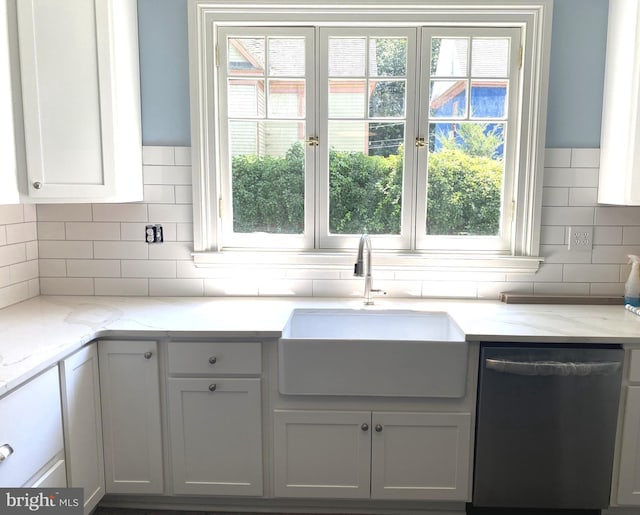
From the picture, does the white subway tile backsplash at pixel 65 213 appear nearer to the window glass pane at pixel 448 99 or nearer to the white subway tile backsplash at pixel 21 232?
the white subway tile backsplash at pixel 21 232

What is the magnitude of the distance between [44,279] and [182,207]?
2.66ft

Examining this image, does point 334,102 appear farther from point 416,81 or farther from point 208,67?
point 208,67

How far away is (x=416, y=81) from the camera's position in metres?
2.40

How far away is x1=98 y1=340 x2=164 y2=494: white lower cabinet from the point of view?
1.96 m

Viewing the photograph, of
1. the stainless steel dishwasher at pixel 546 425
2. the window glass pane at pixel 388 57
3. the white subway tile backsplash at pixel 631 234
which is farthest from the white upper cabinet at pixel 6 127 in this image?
the white subway tile backsplash at pixel 631 234

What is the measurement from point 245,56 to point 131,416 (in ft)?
5.62

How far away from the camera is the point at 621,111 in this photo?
2.18 meters

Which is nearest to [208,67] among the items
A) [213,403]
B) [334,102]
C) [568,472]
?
[334,102]

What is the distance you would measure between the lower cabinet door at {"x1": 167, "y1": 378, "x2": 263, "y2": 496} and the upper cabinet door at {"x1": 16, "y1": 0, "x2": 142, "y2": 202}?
911mm

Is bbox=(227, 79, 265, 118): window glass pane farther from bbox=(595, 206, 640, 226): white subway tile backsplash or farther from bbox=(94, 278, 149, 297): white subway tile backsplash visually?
bbox=(595, 206, 640, 226): white subway tile backsplash

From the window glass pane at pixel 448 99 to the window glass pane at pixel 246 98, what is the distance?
83cm

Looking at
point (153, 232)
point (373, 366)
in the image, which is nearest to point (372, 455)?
point (373, 366)

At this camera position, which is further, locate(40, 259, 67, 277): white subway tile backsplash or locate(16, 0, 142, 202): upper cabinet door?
locate(40, 259, 67, 277): white subway tile backsplash

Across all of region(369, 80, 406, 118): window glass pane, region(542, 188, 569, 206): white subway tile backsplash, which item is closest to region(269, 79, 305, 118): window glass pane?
region(369, 80, 406, 118): window glass pane
